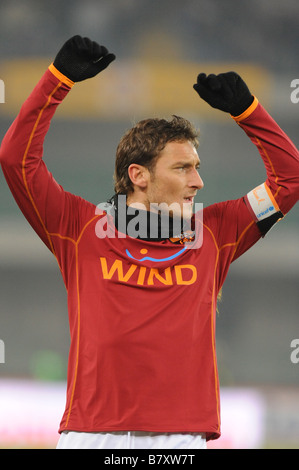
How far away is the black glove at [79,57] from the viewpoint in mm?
1715

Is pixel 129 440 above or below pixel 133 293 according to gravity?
below

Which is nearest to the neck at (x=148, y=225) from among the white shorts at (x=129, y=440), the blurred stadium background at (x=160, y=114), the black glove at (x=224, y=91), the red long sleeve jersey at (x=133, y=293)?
the red long sleeve jersey at (x=133, y=293)

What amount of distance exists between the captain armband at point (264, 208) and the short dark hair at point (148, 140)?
0.24m

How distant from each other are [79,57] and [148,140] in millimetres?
352

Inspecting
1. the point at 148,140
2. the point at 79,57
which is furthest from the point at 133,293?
the point at 79,57

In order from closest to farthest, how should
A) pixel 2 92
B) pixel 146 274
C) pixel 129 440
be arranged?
pixel 129 440, pixel 146 274, pixel 2 92

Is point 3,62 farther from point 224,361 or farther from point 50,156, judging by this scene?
point 224,361

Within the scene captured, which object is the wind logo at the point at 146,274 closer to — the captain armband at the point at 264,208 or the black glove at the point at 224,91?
the captain armband at the point at 264,208

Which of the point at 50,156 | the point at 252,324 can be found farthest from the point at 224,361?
the point at 50,156

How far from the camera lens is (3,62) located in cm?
666

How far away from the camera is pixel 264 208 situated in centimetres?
189

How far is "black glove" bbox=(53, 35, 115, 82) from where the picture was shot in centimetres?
171

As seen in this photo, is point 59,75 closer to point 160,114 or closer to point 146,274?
point 146,274

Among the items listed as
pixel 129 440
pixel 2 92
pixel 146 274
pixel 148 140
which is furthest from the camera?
pixel 2 92
